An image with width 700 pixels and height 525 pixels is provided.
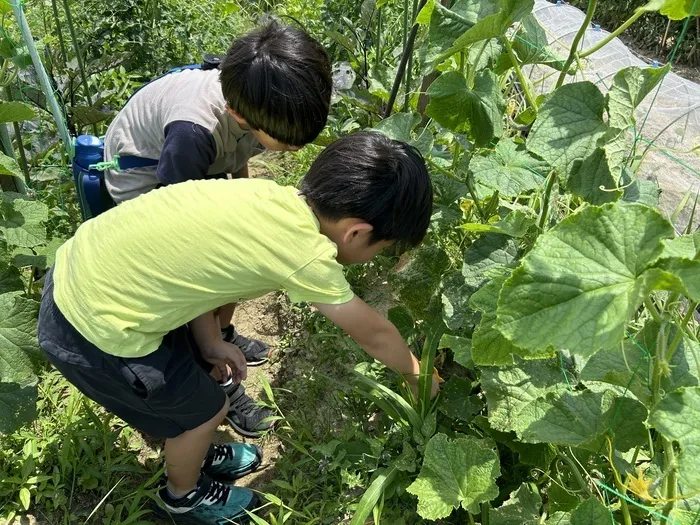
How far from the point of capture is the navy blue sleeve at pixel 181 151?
6.30 feet

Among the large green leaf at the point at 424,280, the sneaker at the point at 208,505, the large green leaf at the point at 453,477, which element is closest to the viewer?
the large green leaf at the point at 453,477

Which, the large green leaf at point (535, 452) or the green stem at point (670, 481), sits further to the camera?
the large green leaf at point (535, 452)

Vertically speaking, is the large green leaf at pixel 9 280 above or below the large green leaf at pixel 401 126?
below

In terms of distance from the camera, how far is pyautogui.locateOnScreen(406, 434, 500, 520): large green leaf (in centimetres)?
160

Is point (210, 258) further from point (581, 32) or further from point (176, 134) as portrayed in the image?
point (581, 32)

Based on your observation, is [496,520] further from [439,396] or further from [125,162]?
[125,162]

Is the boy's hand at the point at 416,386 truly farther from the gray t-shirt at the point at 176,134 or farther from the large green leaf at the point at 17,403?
the large green leaf at the point at 17,403

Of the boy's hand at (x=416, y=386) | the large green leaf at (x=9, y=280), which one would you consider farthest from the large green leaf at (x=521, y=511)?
the large green leaf at (x=9, y=280)

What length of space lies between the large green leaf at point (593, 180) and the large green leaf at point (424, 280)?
71 cm

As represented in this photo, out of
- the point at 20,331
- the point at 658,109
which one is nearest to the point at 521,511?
the point at 20,331

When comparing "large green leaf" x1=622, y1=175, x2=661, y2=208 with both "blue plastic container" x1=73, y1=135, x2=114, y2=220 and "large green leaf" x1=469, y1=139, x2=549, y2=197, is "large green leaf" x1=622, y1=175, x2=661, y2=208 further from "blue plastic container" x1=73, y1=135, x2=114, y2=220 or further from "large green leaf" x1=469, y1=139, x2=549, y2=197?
"blue plastic container" x1=73, y1=135, x2=114, y2=220

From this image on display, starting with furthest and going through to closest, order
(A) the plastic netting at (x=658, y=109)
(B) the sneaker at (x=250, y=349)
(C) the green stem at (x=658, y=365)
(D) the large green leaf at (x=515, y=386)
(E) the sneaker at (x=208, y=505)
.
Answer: (A) the plastic netting at (x=658, y=109) < (B) the sneaker at (x=250, y=349) < (E) the sneaker at (x=208, y=505) < (D) the large green leaf at (x=515, y=386) < (C) the green stem at (x=658, y=365)

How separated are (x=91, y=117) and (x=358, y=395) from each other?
1739mm

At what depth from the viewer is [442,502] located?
64.1 inches
